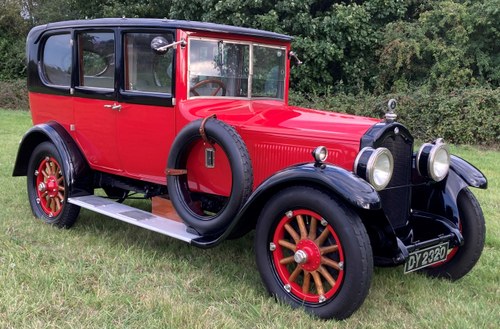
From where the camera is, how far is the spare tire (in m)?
3.53

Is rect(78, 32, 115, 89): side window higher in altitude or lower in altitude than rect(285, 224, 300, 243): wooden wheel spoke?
higher

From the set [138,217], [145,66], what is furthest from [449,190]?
[145,66]

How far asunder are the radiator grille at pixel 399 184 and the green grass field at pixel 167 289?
1.67 feet

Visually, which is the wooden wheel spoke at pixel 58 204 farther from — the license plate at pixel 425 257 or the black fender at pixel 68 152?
the license plate at pixel 425 257

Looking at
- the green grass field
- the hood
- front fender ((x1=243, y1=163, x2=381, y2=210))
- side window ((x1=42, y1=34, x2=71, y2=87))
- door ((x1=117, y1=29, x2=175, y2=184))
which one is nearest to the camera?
front fender ((x1=243, y1=163, x2=381, y2=210))

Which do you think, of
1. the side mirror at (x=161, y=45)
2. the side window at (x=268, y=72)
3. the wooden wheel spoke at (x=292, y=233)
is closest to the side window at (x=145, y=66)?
the side mirror at (x=161, y=45)

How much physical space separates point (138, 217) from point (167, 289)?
0.83 m

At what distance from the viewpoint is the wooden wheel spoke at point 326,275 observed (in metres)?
3.07

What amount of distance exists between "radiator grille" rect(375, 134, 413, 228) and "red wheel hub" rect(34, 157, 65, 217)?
303 centimetres

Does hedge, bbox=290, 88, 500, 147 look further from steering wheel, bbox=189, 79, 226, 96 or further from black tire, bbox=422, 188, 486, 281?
steering wheel, bbox=189, 79, 226, 96

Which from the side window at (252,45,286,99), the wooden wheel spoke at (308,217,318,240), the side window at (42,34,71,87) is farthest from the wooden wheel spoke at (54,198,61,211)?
the wooden wheel spoke at (308,217,318,240)

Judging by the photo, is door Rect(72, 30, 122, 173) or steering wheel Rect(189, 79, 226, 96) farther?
door Rect(72, 30, 122, 173)

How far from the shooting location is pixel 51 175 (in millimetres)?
5027

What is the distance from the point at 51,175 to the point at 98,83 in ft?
3.50
